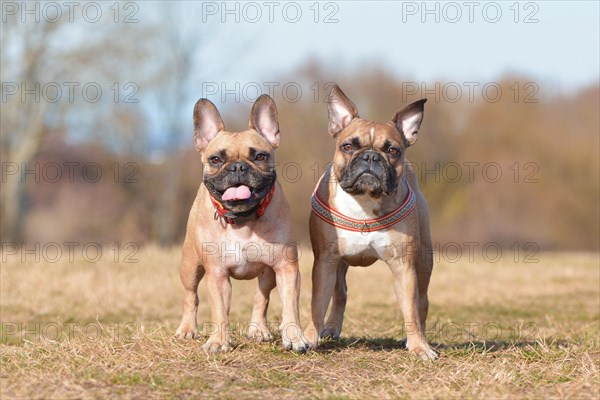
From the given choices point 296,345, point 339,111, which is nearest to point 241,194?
point 296,345

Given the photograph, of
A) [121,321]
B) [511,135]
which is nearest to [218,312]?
[121,321]

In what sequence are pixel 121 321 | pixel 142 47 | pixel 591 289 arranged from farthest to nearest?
pixel 142 47 → pixel 591 289 → pixel 121 321

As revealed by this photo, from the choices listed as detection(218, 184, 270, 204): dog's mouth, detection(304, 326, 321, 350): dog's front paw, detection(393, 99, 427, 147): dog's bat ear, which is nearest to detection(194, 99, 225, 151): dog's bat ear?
detection(218, 184, 270, 204): dog's mouth

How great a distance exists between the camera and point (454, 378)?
518 cm

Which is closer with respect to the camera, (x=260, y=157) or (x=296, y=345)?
(x=296, y=345)

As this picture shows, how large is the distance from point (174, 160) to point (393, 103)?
10.2 metres

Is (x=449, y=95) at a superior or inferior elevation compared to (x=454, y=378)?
superior

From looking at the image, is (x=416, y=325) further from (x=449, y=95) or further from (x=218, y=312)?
(x=449, y=95)

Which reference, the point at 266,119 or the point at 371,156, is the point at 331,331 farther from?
the point at 266,119

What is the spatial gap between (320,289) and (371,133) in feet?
4.12

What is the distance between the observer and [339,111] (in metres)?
6.64

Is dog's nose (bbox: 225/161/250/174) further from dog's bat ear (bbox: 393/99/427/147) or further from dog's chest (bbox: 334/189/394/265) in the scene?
dog's bat ear (bbox: 393/99/427/147)

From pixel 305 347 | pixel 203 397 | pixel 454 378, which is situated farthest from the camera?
pixel 305 347

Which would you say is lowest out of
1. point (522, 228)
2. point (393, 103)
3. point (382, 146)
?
point (522, 228)
